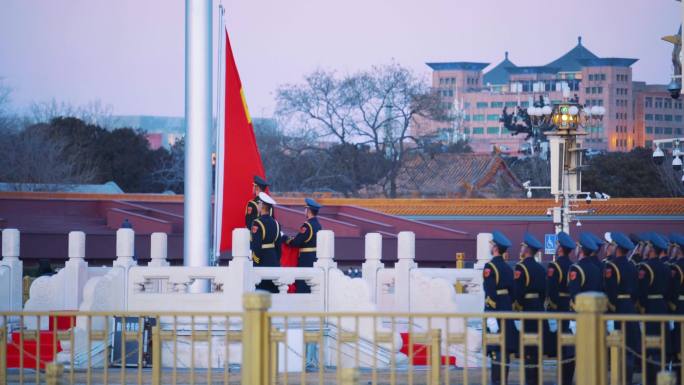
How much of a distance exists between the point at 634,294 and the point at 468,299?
2136 millimetres

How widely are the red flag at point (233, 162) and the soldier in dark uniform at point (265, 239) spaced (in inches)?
10.1

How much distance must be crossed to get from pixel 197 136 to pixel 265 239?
142 centimetres

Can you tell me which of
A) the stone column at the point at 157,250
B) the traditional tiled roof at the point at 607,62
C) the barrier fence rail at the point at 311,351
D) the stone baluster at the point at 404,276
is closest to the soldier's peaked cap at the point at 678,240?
the barrier fence rail at the point at 311,351

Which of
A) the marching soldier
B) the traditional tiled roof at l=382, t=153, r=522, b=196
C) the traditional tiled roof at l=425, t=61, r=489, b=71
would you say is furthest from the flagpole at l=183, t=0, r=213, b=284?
the traditional tiled roof at l=425, t=61, r=489, b=71

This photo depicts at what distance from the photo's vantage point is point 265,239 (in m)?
11.3

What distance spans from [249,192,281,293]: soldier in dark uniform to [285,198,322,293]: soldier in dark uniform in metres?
0.31

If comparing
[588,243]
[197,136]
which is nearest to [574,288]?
[588,243]

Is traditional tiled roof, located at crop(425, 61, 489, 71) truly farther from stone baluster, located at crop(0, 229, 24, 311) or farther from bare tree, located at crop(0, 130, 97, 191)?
stone baluster, located at crop(0, 229, 24, 311)

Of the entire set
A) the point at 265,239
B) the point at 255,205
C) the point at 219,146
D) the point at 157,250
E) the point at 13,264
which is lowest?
the point at 13,264

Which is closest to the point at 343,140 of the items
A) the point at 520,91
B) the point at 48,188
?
the point at 48,188

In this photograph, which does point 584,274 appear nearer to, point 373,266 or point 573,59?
point 373,266

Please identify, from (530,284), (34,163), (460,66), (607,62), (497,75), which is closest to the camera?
(530,284)

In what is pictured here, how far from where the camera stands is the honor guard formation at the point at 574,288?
9.60m

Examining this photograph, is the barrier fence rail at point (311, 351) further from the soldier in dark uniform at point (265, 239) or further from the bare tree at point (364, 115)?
the bare tree at point (364, 115)
